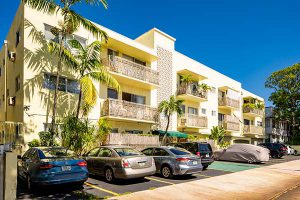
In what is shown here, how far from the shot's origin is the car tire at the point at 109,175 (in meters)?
10.9

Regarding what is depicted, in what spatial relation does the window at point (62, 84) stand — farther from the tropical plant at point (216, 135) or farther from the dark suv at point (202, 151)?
the tropical plant at point (216, 135)

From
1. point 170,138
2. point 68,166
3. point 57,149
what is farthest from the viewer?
point 170,138

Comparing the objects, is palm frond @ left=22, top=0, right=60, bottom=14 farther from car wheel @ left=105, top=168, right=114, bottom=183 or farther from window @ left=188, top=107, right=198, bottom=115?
window @ left=188, top=107, right=198, bottom=115

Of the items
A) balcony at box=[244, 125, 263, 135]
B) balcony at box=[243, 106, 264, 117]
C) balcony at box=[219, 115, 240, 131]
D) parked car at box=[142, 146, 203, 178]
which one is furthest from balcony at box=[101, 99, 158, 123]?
balcony at box=[243, 106, 264, 117]

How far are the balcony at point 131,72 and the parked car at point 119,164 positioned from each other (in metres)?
8.94

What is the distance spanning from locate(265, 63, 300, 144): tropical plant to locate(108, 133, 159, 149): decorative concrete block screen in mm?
30936

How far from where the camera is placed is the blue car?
27.6ft

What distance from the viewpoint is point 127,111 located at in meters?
19.8

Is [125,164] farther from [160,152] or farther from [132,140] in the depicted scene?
[132,140]

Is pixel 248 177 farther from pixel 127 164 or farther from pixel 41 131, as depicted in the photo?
pixel 41 131

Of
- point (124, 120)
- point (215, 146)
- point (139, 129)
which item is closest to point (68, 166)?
point (124, 120)

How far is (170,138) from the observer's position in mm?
23641

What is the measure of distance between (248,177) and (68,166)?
8.97 m

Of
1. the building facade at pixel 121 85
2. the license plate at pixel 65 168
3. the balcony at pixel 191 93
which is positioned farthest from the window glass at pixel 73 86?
the balcony at pixel 191 93
